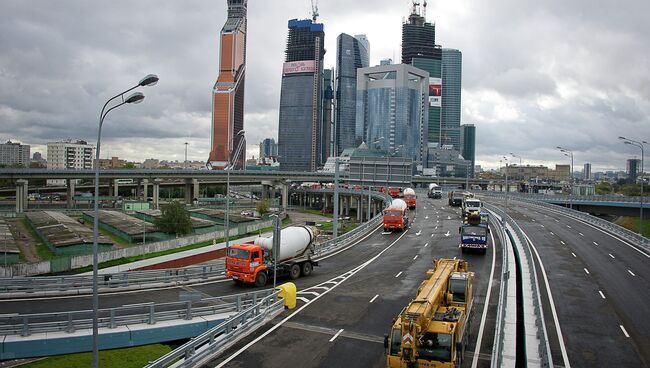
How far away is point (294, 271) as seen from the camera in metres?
31.7

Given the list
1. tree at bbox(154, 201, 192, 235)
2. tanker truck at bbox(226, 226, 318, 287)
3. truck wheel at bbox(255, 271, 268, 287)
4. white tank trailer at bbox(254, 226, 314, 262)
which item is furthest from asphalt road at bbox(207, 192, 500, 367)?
tree at bbox(154, 201, 192, 235)

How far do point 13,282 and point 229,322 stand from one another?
14461 mm

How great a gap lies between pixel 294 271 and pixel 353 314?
9183mm

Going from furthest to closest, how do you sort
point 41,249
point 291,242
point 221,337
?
point 41,249 < point 291,242 < point 221,337

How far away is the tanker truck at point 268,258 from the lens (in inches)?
1139

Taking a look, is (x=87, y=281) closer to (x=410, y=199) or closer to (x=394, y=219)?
(x=394, y=219)

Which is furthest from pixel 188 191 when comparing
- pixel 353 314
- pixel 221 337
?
pixel 221 337

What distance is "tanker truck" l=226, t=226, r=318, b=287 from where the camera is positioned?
28.9 meters

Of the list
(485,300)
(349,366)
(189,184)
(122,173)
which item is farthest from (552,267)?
(189,184)

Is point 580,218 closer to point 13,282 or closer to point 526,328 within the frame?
point 526,328

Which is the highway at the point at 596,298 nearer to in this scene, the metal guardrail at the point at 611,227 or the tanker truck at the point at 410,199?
the metal guardrail at the point at 611,227

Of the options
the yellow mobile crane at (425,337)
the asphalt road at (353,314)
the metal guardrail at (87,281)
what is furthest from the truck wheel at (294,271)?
the yellow mobile crane at (425,337)

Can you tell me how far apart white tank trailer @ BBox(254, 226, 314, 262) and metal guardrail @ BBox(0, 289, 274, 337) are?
5.55 metres

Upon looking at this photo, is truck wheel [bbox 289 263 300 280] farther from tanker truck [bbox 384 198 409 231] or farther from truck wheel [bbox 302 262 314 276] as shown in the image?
tanker truck [bbox 384 198 409 231]
